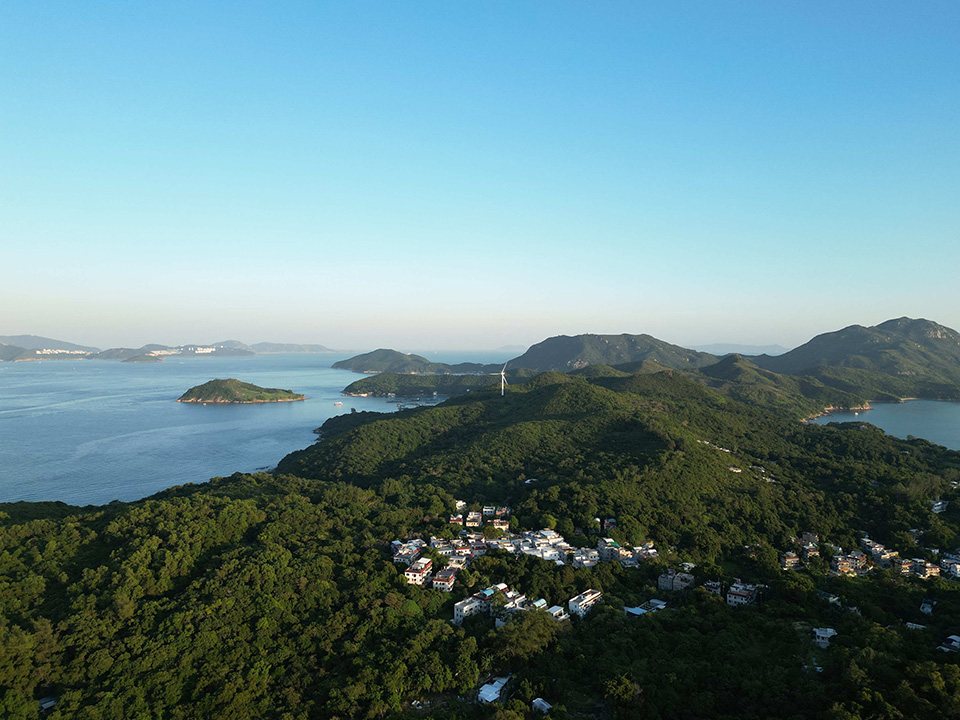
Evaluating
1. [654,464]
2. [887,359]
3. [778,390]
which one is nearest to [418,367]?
[778,390]

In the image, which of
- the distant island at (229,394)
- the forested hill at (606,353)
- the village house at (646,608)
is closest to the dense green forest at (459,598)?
the village house at (646,608)

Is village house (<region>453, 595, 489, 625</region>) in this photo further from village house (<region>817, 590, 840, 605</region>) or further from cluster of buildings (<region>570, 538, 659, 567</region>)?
village house (<region>817, 590, 840, 605</region>)

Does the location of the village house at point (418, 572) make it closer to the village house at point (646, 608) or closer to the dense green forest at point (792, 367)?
the village house at point (646, 608)

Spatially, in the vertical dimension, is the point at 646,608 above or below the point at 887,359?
below

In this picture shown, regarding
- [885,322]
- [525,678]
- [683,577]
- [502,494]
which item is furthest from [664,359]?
[525,678]

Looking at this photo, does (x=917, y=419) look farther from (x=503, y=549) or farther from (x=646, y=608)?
(x=503, y=549)

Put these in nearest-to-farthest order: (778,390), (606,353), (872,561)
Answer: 1. (872,561)
2. (778,390)
3. (606,353)
